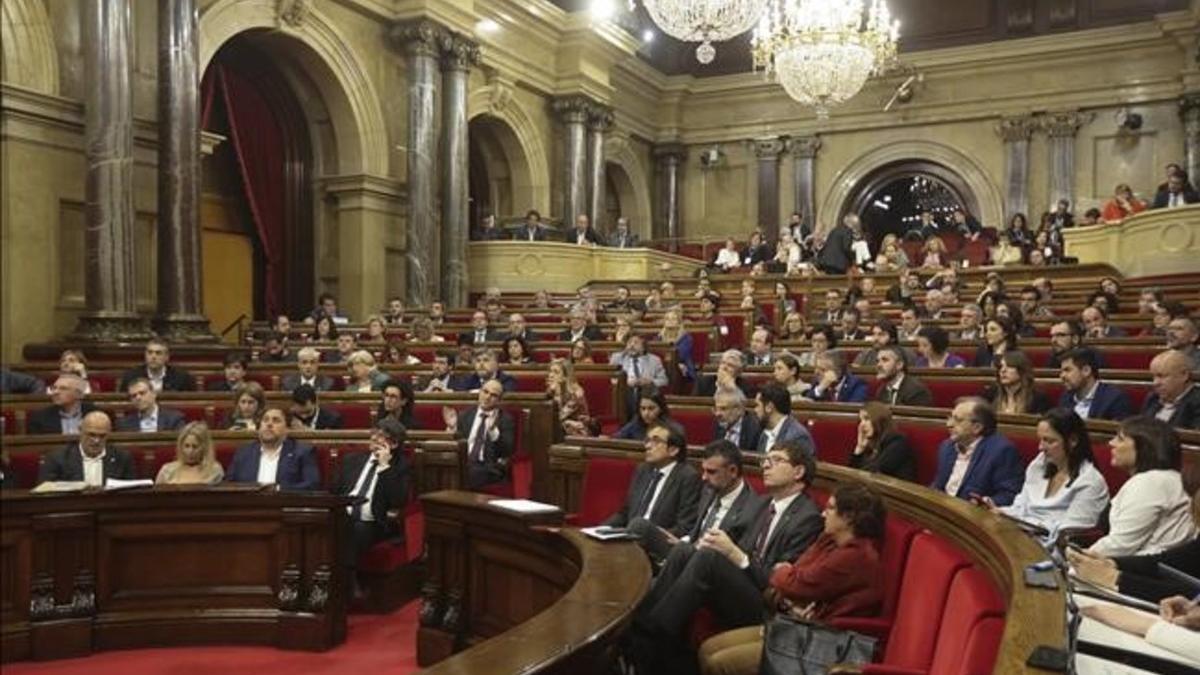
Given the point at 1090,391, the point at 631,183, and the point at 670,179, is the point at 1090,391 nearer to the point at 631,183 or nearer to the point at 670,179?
the point at 631,183

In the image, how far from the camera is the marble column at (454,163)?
13078 mm

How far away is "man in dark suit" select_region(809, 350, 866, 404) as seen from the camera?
5777 mm

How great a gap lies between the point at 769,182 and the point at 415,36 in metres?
8.38

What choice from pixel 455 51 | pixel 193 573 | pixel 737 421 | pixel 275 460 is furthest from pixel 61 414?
pixel 455 51

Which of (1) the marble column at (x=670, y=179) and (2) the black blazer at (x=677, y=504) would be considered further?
(1) the marble column at (x=670, y=179)

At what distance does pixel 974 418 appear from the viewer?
3887mm

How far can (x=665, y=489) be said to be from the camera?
386 cm

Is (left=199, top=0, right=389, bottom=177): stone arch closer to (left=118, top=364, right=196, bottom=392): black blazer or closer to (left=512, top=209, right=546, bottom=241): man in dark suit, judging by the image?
(left=512, top=209, right=546, bottom=241): man in dark suit

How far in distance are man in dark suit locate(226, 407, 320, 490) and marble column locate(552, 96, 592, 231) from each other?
11853 mm

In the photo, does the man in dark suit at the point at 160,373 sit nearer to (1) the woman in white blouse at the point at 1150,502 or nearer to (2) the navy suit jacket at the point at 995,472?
(2) the navy suit jacket at the point at 995,472

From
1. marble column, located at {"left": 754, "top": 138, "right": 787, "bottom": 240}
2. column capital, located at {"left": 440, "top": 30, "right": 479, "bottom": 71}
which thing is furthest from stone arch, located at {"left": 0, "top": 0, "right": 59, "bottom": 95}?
marble column, located at {"left": 754, "top": 138, "right": 787, "bottom": 240}

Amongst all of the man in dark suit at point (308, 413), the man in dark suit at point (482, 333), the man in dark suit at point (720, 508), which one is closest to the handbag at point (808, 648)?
the man in dark suit at point (720, 508)

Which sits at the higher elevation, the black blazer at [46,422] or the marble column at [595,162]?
the marble column at [595,162]

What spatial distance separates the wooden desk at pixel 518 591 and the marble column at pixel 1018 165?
50.0ft
